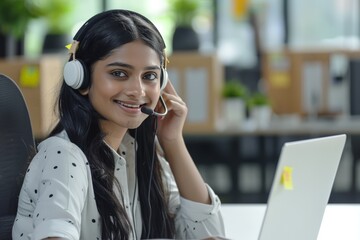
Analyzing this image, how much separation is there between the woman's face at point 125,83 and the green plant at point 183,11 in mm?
3823

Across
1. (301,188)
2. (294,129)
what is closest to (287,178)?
(301,188)

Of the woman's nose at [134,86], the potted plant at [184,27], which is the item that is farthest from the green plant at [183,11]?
the woman's nose at [134,86]

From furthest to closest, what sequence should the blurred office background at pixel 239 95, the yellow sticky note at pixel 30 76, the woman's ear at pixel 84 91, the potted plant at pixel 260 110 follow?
the potted plant at pixel 260 110, the blurred office background at pixel 239 95, the yellow sticky note at pixel 30 76, the woman's ear at pixel 84 91

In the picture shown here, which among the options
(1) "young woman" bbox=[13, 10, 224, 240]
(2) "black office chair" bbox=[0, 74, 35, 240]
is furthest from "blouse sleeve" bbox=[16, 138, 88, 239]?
(2) "black office chair" bbox=[0, 74, 35, 240]

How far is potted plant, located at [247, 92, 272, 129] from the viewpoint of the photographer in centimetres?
474

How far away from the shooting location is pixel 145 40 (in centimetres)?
152

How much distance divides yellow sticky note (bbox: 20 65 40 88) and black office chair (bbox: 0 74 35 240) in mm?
2553

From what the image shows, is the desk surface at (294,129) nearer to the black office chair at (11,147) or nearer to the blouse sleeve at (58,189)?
the black office chair at (11,147)

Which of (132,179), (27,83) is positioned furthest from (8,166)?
(27,83)

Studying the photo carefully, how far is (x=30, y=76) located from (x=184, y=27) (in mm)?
1272

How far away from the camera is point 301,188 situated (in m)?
1.39

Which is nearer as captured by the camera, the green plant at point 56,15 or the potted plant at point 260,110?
the potted plant at point 260,110

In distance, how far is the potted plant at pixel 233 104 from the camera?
15.2 ft

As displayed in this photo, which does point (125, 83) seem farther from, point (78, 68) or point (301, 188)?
point (301, 188)
